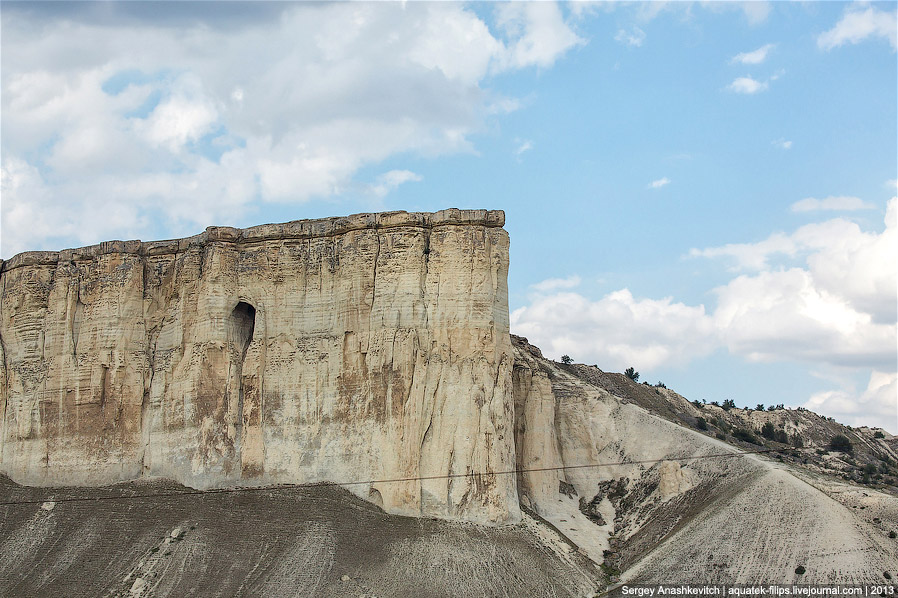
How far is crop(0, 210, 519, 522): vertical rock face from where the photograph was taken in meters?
43.2

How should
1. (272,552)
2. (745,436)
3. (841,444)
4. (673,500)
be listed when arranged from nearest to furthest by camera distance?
(272,552) < (673,500) < (745,436) < (841,444)

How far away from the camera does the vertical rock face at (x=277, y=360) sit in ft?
142

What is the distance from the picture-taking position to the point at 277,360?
4688 centimetres

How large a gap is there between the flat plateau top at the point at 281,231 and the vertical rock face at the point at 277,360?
7 centimetres

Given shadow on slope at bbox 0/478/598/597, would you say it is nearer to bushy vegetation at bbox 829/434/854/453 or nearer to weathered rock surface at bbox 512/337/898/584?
weathered rock surface at bbox 512/337/898/584

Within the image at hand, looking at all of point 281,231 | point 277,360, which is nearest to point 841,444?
point 277,360

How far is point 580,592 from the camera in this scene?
3978cm

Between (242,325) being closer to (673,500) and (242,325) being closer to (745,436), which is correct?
(673,500)

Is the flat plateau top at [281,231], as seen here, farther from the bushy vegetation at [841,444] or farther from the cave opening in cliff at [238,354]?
A: the bushy vegetation at [841,444]

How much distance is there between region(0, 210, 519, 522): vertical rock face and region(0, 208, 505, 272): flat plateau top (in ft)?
0.24

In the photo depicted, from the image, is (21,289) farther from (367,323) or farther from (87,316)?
(367,323)

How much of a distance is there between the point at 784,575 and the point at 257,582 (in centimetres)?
1782

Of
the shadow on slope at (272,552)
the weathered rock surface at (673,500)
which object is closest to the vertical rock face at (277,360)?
the shadow on slope at (272,552)

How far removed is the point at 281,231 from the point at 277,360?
555cm
